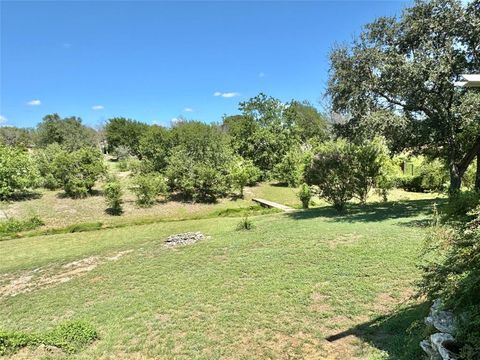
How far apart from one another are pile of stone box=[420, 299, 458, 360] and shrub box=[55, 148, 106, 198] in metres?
20.4

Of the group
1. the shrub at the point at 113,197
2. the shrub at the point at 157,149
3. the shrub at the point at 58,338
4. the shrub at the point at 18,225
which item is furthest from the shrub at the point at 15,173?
the shrub at the point at 58,338

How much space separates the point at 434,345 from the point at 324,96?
39.0 ft

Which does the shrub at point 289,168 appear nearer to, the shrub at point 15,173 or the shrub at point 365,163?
the shrub at point 365,163

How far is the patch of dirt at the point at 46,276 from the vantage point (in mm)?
8516

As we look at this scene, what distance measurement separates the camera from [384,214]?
1289 cm

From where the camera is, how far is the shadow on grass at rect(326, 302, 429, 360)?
4.00 meters

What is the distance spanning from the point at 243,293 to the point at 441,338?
413 centimetres

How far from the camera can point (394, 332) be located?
4.59 m

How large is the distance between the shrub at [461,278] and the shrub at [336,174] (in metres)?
10.5

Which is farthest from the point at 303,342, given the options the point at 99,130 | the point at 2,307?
the point at 99,130

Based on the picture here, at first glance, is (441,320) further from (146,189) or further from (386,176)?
(146,189)

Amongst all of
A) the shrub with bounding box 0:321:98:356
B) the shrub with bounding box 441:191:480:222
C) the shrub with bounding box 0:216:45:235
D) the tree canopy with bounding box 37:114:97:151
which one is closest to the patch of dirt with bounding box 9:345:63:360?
the shrub with bounding box 0:321:98:356

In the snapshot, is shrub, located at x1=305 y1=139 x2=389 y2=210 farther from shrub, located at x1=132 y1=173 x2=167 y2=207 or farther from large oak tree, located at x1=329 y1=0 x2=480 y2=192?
shrub, located at x1=132 y1=173 x2=167 y2=207

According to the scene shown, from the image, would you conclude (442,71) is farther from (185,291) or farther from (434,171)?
(434,171)
